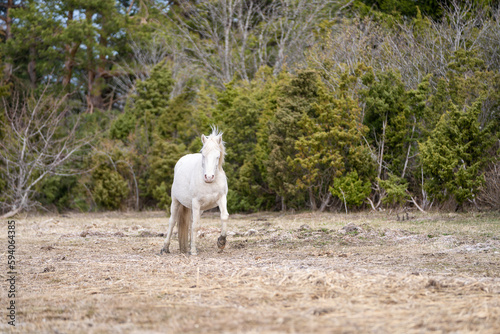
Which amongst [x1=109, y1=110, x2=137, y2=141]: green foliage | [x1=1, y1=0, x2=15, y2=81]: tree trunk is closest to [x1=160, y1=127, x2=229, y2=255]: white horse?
[x1=109, y1=110, x2=137, y2=141]: green foliage

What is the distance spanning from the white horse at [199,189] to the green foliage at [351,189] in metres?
7.32

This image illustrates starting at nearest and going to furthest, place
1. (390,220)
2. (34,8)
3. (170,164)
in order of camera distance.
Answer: (390,220) < (170,164) < (34,8)

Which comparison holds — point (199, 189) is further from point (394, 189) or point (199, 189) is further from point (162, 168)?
point (162, 168)

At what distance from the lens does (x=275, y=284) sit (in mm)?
5633

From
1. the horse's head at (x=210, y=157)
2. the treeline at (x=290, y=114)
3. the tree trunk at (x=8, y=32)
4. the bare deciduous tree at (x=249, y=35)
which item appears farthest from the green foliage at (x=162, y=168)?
the tree trunk at (x=8, y=32)

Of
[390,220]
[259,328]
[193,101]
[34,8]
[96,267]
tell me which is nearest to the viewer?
[259,328]

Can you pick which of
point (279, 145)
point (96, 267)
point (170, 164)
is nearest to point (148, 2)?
point (170, 164)

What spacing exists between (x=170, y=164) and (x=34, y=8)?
Result: 47.9ft

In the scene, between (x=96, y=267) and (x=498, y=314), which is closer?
(x=498, y=314)

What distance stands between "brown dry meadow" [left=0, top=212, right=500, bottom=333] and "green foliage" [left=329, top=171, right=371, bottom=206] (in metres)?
5.06

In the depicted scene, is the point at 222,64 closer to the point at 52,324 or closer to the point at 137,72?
the point at 137,72

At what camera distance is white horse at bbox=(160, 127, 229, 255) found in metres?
8.91

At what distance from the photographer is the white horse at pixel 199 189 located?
8906mm

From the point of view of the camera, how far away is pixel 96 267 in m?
7.54
